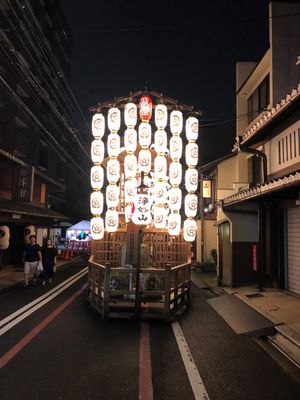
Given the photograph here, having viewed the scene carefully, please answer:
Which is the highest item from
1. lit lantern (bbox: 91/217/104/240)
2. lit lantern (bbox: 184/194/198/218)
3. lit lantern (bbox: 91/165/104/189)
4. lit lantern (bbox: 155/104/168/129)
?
lit lantern (bbox: 155/104/168/129)

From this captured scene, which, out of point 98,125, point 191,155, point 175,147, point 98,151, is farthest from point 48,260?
point 191,155

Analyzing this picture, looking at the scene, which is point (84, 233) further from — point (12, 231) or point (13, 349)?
point (13, 349)

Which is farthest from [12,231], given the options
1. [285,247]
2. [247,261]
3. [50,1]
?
[50,1]

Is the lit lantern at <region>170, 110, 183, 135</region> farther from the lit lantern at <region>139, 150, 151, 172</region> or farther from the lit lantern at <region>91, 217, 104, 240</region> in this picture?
the lit lantern at <region>91, 217, 104, 240</region>

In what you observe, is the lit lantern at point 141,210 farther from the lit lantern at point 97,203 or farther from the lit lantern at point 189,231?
the lit lantern at point 97,203

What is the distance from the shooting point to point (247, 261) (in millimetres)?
16641

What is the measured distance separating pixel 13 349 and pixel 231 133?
28498mm

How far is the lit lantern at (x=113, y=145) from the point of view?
14.0 meters

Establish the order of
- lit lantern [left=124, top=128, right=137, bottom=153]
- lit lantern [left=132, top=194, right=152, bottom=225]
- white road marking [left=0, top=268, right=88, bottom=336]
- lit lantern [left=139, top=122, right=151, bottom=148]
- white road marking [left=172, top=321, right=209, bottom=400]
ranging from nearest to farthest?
white road marking [left=172, top=321, right=209, bottom=400] → white road marking [left=0, top=268, right=88, bottom=336] → lit lantern [left=132, top=194, right=152, bottom=225] → lit lantern [left=139, top=122, right=151, bottom=148] → lit lantern [left=124, top=128, right=137, bottom=153]

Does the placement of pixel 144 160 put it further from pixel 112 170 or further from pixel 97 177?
pixel 97 177

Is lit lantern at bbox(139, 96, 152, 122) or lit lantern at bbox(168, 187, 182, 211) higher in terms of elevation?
lit lantern at bbox(139, 96, 152, 122)

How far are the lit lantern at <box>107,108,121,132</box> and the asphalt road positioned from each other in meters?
7.62

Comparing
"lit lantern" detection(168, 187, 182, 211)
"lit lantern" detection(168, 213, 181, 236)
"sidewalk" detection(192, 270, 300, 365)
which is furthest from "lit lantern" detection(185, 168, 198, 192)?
"sidewalk" detection(192, 270, 300, 365)

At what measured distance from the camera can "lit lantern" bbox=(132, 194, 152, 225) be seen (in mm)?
11711
